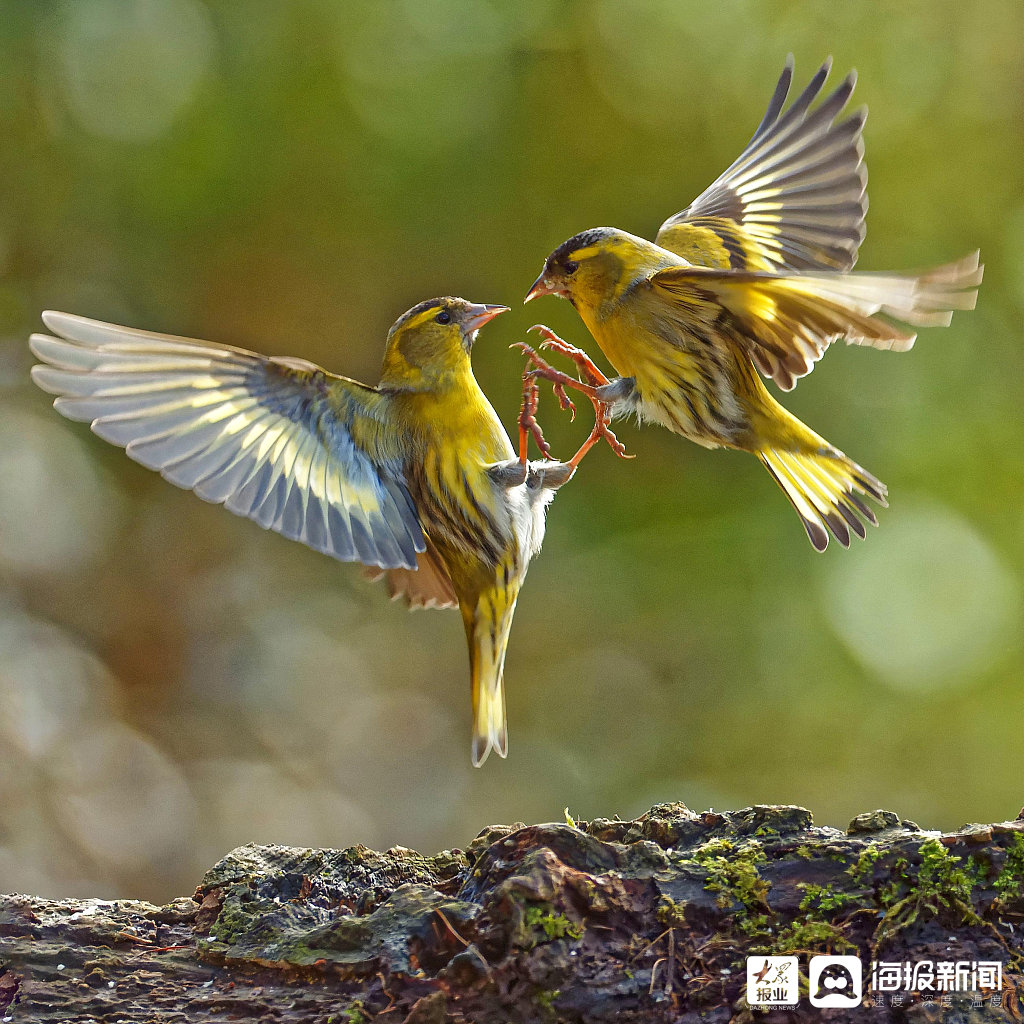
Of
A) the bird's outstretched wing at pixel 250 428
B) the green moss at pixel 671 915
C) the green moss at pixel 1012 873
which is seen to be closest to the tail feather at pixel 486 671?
the bird's outstretched wing at pixel 250 428

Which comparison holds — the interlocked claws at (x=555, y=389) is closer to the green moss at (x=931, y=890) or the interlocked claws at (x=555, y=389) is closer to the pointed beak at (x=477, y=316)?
the pointed beak at (x=477, y=316)

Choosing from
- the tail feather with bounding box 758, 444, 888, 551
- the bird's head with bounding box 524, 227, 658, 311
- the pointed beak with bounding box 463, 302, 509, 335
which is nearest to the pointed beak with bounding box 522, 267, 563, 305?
the bird's head with bounding box 524, 227, 658, 311

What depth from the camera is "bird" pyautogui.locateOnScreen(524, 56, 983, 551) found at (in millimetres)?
2543

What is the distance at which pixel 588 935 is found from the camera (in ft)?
7.63

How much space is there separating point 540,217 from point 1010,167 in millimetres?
2619

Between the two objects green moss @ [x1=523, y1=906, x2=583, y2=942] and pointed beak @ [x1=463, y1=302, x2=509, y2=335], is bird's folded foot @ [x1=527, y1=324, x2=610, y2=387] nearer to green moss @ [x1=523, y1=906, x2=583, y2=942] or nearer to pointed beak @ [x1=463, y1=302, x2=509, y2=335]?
pointed beak @ [x1=463, y1=302, x2=509, y2=335]

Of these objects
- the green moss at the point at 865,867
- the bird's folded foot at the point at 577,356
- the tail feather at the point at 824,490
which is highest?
the bird's folded foot at the point at 577,356

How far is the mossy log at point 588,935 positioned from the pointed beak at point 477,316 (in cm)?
156

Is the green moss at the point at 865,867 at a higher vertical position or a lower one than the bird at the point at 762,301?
lower

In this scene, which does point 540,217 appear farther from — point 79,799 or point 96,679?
point 79,799

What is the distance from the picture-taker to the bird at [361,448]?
2861 millimetres

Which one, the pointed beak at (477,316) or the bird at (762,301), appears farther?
the pointed beak at (477,316)

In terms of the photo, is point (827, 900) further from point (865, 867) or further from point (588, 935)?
point (588, 935)

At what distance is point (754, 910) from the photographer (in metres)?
2.43
